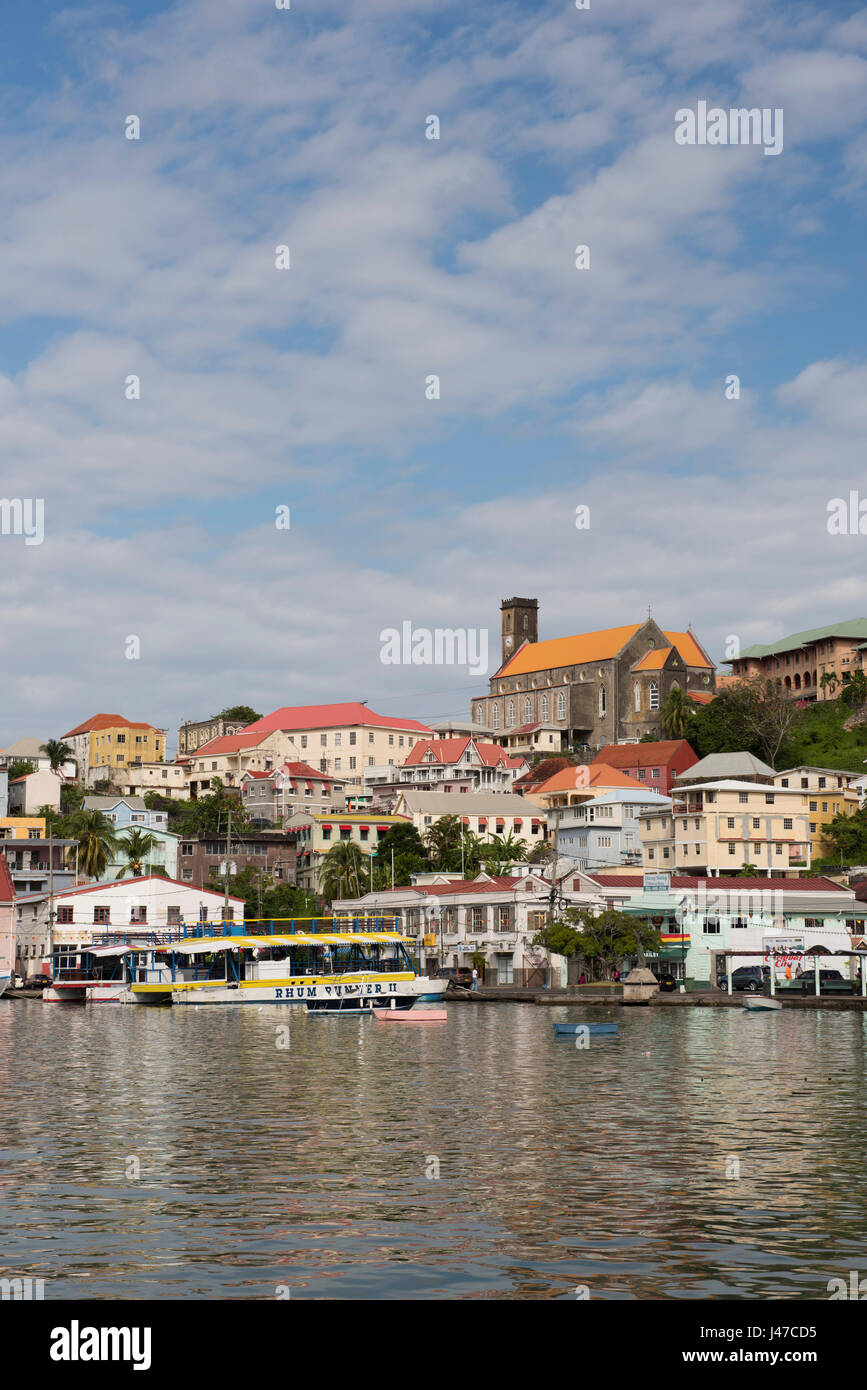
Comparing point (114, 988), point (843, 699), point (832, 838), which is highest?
point (843, 699)

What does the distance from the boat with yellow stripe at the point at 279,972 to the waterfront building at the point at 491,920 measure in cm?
1397

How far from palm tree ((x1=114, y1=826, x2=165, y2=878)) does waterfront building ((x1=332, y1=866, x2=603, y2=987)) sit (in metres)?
35.3

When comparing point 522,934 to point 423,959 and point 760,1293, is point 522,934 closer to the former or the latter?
point 423,959

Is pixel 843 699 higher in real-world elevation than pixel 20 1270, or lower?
higher

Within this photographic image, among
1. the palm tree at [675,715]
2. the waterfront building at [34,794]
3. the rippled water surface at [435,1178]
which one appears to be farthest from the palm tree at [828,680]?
the rippled water surface at [435,1178]

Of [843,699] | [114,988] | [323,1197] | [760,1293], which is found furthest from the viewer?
[843,699]

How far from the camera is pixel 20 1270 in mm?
17828

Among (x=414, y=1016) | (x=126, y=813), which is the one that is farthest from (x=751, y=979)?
(x=126, y=813)

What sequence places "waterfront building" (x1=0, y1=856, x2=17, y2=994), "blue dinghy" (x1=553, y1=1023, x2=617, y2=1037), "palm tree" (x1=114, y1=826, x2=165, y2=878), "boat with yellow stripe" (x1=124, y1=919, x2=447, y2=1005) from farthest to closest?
"palm tree" (x1=114, y1=826, x2=165, y2=878)
"waterfront building" (x1=0, y1=856, x2=17, y2=994)
"boat with yellow stripe" (x1=124, y1=919, x2=447, y2=1005)
"blue dinghy" (x1=553, y1=1023, x2=617, y2=1037)

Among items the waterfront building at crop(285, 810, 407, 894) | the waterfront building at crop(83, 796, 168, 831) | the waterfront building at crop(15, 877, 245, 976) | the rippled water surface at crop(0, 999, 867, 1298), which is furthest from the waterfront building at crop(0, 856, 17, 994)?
the rippled water surface at crop(0, 999, 867, 1298)

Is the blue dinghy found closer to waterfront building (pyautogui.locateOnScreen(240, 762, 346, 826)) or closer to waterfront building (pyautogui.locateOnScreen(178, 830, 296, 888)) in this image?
waterfront building (pyautogui.locateOnScreen(178, 830, 296, 888))

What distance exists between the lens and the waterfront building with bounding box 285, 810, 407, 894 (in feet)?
537
